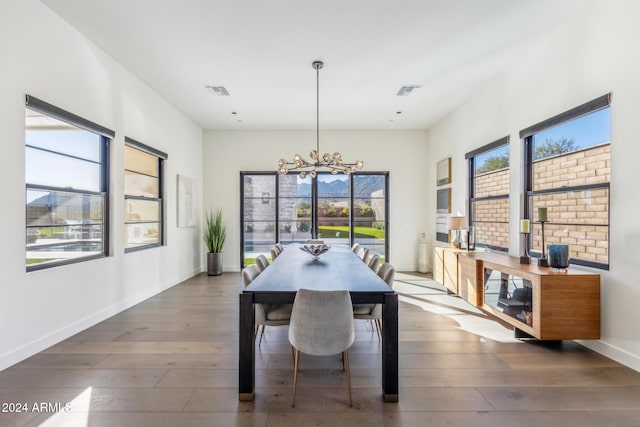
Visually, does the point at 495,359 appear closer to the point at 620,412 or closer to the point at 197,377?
the point at 620,412

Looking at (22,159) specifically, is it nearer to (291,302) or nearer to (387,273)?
(291,302)

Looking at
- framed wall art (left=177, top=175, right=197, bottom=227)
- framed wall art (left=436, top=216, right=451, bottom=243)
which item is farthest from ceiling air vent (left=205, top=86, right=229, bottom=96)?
framed wall art (left=436, top=216, right=451, bottom=243)

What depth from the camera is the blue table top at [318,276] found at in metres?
2.23

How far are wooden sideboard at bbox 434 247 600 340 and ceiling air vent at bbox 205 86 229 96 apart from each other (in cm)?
437

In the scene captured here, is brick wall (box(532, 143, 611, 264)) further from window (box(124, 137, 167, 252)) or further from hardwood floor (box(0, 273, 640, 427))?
window (box(124, 137, 167, 252))

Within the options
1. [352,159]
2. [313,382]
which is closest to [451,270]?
[313,382]

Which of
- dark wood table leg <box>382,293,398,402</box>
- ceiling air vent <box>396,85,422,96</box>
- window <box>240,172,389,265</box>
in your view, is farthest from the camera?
window <box>240,172,389,265</box>

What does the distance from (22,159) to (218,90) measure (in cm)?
267

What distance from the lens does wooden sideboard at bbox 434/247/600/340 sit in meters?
2.72

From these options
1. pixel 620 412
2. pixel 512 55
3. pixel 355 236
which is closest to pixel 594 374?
pixel 620 412

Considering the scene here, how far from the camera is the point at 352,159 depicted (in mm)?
6891

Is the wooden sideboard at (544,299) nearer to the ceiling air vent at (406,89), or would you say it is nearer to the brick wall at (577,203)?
the brick wall at (577,203)

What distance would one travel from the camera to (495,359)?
273 cm

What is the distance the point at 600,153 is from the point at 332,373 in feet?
10.3
